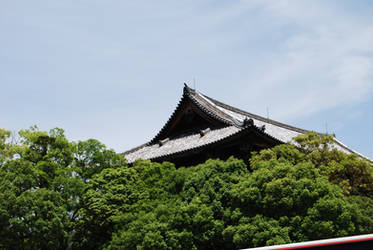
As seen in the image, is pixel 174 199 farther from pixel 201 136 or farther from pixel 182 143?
pixel 182 143

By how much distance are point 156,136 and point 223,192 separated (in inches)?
423

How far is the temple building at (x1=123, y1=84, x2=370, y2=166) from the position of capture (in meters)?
16.6

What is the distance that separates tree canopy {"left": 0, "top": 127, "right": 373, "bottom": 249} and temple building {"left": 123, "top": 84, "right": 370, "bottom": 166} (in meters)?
2.47

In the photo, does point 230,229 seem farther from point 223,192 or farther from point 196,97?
point 196,97

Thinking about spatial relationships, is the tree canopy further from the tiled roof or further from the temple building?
the tiled roof

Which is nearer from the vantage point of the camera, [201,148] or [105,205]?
[105,205]

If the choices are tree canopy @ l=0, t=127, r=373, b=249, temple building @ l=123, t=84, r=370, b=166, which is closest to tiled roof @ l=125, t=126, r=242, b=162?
temple building @ l=123, t=84, r=370, b=166

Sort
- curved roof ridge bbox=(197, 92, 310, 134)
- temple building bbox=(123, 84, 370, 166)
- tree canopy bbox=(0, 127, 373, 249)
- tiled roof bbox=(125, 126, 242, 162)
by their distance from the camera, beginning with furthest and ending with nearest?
curved roof ridge bbox=(197, 92, 310, 134) < tiled roof bbox=(125, 126, 242, 162) < temple building bbox=(123, 84, 370, 166) < tree canopy bbox=(0, 127, 373, 249)

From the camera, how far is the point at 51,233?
517 inches

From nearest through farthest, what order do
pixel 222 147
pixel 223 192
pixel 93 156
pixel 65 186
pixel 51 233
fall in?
1. pixel 223 192
2. pixel 51 233
3. pixel 65 186
4. pixel 93 156
5. pixel 222 147

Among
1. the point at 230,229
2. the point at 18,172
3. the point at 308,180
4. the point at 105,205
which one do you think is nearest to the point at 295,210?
the point at 308,180

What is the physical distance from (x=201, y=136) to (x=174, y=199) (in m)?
6.52

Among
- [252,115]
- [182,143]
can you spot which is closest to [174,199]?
[182,143]

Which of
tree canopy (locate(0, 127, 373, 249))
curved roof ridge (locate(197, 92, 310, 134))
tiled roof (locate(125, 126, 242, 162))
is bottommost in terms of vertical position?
tree canopy (locate(0, 127, 373, 249))
